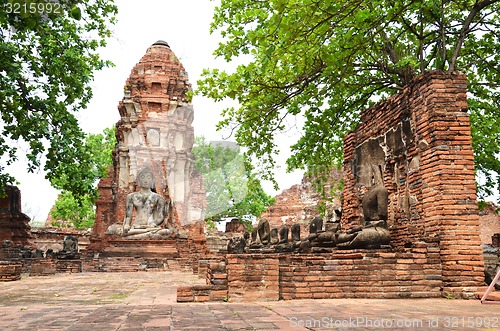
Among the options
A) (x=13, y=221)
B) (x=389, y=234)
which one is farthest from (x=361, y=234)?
(x=13, y=221)

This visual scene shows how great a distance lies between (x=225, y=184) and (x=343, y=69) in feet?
79.7

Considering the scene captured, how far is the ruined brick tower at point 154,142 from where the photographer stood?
23844 millimetres

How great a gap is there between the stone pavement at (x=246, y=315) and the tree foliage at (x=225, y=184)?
2352 centimetres

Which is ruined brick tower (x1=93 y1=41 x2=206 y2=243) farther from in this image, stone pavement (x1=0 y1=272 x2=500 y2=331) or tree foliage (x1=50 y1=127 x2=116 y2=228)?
stone pavement (x1=0 y1=272 x2=500 y2=331)

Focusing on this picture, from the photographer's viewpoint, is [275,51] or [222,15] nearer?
→ [275,51]

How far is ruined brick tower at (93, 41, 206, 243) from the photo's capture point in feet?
78.2

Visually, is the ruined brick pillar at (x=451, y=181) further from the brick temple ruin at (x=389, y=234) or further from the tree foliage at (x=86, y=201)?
the tree foliage at (x=86, y=201)

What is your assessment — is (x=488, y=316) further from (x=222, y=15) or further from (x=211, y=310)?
(x=222, y=15)

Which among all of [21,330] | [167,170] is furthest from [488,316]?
[167,170]

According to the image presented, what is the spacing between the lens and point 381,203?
8711 mm

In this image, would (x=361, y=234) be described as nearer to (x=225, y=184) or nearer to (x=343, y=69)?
(x=343, y=69)

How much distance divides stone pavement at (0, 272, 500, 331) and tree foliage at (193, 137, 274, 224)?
926 inches

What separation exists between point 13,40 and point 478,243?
9225 mm

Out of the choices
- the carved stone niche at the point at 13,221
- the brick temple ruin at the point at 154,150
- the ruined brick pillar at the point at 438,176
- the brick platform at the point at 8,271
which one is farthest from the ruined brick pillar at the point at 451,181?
the brick temple ruin at the point at 154,150
